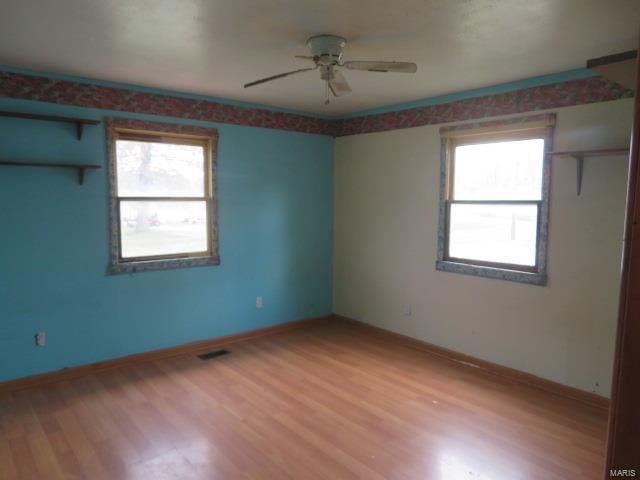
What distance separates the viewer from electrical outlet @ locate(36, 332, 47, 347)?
3.53 meters

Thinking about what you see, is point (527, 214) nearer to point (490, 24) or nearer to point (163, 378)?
point (490, 24)

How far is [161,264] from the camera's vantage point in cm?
411

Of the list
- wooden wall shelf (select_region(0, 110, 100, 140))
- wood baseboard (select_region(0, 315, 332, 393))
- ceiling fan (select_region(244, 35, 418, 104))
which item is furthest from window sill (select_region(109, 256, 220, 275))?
ceiling fan (select_region(244, 35, 418, 104))

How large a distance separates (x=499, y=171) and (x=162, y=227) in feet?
10.2

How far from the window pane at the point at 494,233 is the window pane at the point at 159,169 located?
2541 millimetres

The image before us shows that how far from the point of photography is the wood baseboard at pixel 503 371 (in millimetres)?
3309

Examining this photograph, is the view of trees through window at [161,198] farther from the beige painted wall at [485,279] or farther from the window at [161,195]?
the beige painted wall at [485,279]

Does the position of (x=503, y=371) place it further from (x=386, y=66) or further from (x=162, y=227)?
(x=162, y=227)

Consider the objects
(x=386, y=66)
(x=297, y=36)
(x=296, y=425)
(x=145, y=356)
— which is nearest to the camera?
(x=386, y=66)

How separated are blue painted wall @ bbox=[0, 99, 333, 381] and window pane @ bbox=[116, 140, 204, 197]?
7.7 inches

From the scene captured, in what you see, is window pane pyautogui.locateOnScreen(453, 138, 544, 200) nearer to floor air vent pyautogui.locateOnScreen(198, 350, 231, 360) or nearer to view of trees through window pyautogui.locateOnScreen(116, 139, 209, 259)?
view of trees through window pyautogui.locateOnScreen(116, 139, 209, 259)

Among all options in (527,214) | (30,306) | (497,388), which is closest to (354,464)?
(497,388)

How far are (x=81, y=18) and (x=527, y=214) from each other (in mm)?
3415

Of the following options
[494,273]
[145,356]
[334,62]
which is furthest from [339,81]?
[145,356]
